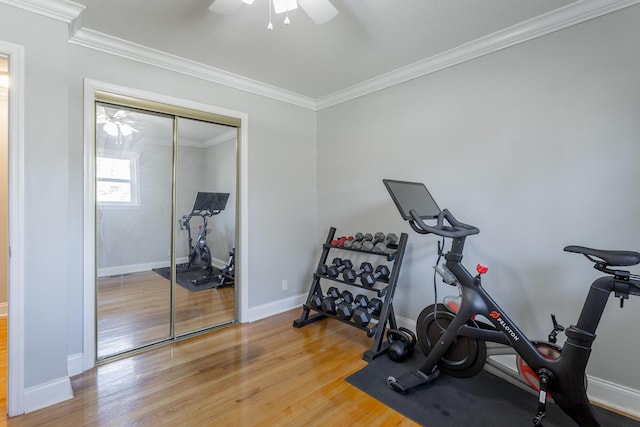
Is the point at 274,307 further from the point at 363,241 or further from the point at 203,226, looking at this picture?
the point at 363,241

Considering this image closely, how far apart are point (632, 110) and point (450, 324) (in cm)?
179

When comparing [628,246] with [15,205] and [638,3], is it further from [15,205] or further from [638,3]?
[15,205]

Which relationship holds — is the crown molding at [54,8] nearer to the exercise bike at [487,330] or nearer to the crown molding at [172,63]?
the crown molding at [172,63]

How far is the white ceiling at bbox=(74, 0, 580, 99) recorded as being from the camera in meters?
Result: 2.08

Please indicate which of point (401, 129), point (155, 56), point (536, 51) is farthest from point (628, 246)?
point (155, 56)

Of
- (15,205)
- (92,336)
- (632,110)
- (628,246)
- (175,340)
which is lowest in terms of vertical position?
(175,340)

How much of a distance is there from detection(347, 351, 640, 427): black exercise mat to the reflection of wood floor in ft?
5.74

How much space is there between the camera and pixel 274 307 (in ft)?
12.0

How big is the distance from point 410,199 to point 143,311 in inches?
102

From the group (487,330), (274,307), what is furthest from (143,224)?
(487,330)

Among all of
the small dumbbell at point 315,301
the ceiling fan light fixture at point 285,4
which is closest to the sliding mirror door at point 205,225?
the small dumbbell at point 315,301

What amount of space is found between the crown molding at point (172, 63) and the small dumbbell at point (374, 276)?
88.9 inches

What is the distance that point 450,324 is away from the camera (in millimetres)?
2178

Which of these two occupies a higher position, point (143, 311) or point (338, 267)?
point (338, 267)
